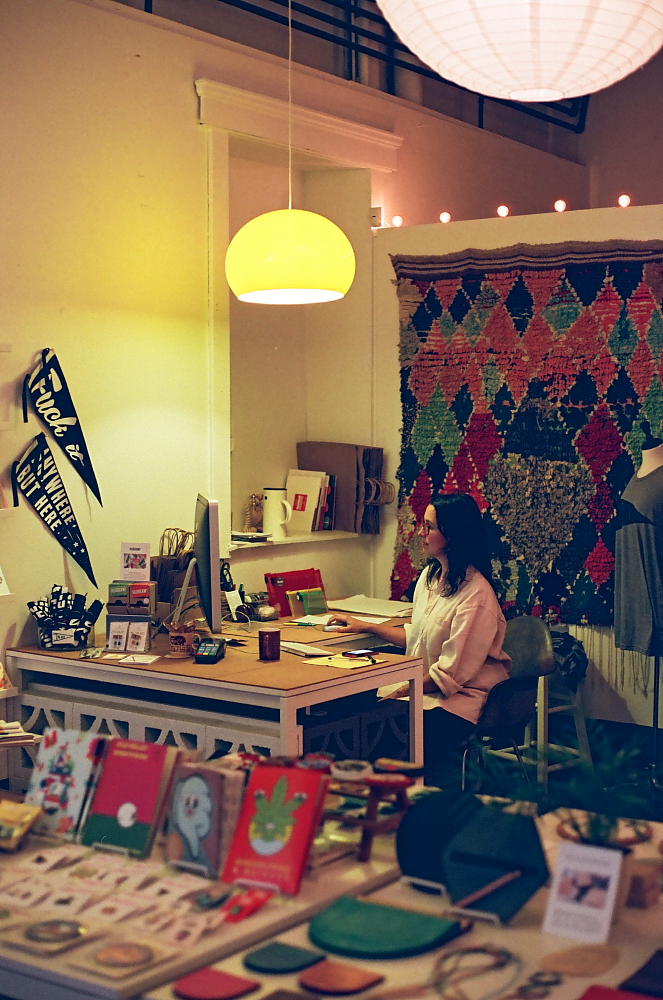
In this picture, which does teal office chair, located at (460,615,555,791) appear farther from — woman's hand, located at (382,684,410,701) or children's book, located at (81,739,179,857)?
children's book, located at (81,739,179,857)

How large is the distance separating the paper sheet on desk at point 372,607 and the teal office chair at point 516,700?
697 mm

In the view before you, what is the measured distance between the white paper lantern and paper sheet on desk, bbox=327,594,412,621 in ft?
10.4

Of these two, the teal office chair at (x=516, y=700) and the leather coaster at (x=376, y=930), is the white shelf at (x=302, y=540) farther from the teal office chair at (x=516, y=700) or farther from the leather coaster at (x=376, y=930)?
the leather coaster at (x=376, y=930)

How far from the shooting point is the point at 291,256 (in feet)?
14.0

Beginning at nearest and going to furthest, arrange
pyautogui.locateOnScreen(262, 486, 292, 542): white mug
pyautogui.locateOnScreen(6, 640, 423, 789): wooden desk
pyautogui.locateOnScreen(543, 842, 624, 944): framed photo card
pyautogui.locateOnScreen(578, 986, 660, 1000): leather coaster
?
1. pyautogui.locateOnScreen(578, 986, 660, 1000): leather coaster
2. pyautogui.locateOnScreen(543, 842, 624, 944): framed photo card
3. pyautogui.locateOnScreen(6, 640, 423, 789): wooden desk
4. pyautogui.locateOnScreen(262, 486, 292, 542): white mug

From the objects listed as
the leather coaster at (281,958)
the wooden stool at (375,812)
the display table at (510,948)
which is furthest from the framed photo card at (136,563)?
the leather coaster at (281,958)

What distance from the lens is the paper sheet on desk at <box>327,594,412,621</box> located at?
17.8 feet

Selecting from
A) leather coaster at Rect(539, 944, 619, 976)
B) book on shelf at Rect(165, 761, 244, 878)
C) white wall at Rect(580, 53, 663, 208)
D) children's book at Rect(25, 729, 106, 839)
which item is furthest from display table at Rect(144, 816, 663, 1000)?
white wall at Rect(580, 53, 663, 208)

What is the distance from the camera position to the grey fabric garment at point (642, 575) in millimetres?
5109

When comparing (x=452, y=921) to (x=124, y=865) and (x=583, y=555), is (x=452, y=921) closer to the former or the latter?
(x=124, y=865)

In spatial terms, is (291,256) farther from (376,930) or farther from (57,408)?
(376,930)

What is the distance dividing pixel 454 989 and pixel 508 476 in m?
3.99

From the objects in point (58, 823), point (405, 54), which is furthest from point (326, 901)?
point (405, 54)

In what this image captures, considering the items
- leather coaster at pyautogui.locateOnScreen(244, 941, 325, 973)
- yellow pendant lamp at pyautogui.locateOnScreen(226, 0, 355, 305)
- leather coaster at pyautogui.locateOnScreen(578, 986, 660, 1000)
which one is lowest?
leather coaster at pyautogui.locateOnScreen(244, 941, 325, 973)
